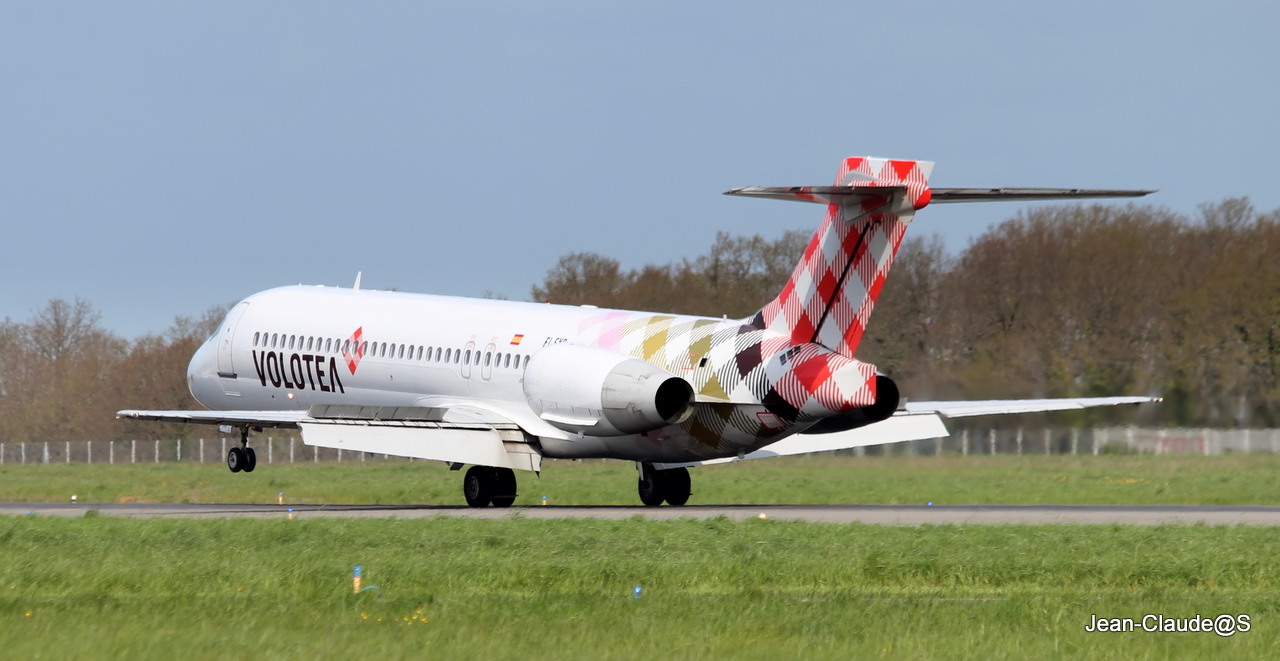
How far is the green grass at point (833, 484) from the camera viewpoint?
118ft

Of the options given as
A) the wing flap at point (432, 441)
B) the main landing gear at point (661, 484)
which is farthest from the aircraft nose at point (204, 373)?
the main landing gear at point (661, 484)

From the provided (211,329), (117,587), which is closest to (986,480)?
(117,587)

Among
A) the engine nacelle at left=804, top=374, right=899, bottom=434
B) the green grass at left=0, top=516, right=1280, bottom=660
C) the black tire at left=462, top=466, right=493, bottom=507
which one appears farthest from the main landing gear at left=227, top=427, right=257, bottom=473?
the engine nacelle at left=804, top=374, right=899, bottom=434

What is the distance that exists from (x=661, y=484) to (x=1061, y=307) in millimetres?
23540

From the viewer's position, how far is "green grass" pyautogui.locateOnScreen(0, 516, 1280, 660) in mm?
13523

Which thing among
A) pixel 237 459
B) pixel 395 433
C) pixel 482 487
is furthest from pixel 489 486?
pixel 237 459

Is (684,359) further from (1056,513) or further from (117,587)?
(117,587)

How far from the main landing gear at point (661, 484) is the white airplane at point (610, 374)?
26 millimetres

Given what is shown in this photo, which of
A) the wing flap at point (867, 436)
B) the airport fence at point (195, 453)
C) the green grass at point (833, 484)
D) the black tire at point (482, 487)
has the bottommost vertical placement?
the airport fence at point (195, 453)

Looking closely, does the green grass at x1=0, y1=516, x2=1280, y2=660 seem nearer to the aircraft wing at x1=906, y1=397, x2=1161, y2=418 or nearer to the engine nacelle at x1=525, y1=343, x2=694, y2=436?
the engine nacelle at x1=525, y1=343, x2=694, y2=436

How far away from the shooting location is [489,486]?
3272 centimetres

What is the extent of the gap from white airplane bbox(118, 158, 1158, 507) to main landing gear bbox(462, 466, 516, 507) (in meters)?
0.03

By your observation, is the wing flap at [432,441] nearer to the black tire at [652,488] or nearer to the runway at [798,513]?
the runway at [798,513]

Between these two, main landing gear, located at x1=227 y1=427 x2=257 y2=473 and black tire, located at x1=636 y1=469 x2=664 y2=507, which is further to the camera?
main landing gear, located at x1=227 y1=427 x2=257 y2=473
